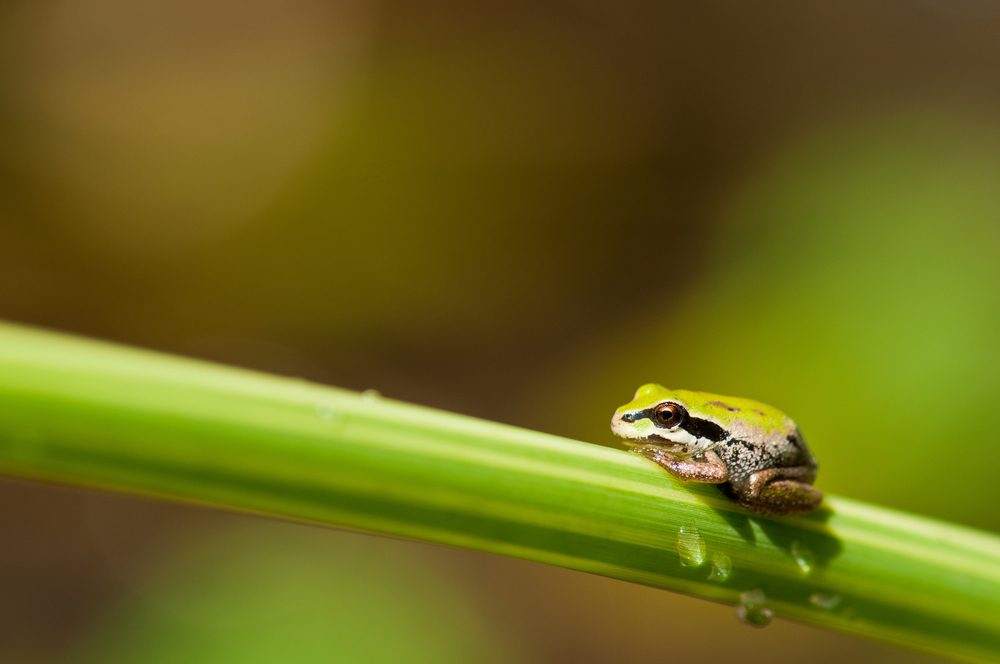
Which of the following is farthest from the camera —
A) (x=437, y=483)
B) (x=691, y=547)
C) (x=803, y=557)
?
(x=803, y=557)

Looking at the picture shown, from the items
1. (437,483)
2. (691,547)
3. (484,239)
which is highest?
(437,483)

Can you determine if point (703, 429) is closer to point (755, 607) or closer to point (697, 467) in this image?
point (697, 467)

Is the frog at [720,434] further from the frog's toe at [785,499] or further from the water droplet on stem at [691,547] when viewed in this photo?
the water droplet on stem at [691,547]

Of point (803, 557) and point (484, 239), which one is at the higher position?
point (803, 557)

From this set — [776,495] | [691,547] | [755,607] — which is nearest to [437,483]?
[691,547]

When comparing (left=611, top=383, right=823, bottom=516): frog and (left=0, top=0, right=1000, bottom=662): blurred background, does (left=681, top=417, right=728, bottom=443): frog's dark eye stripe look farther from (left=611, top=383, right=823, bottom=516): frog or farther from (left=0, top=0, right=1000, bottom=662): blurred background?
(left=0, top=0, right=1000, bottom=662): blurred background

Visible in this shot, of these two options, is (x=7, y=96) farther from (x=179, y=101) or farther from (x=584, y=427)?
(x=584, y=427)

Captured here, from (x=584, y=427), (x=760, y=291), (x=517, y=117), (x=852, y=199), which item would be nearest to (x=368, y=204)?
(x=517, y=117)
